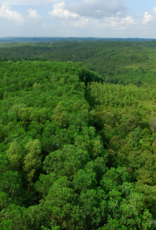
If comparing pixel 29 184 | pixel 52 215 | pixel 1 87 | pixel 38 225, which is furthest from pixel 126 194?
pixel 1 87

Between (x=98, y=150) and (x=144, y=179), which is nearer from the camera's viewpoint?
(x=98, y=150)

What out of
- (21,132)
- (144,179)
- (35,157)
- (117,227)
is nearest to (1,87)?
(21,132)

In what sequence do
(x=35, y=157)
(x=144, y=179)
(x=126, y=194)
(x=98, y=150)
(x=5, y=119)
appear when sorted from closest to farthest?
(x=126, y=194), (x=35, y=157), (x=98, y=150), (x=144, y=179), (x=5, y=119)

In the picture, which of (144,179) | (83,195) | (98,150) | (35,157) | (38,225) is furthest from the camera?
(144,179)

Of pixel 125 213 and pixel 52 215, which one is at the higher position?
pixel 52 215

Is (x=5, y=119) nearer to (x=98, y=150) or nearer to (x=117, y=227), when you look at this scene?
(x=98, y=150)

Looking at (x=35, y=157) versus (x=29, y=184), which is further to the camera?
(x=35, y=157)

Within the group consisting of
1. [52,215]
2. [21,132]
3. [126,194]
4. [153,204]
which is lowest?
[153,204]

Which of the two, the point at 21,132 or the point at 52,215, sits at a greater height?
the point at 21,132

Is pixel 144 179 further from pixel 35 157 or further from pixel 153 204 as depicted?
pixel 35 157
